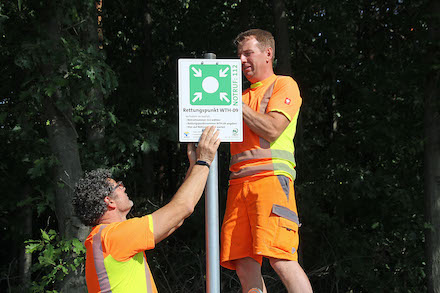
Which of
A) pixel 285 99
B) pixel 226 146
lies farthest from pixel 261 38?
pixel 226 146

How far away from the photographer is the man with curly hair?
256 centimetres

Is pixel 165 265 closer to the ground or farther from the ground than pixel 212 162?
closer to the ground

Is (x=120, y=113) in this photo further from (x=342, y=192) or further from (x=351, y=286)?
(x=351, y=286)

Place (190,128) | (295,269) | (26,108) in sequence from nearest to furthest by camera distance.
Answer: (190,128), (295,269), (26,108)

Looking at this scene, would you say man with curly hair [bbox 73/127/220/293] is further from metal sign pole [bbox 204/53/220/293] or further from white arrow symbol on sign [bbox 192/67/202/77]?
white arrow symbol on sign [bbox 192/67/202/77]

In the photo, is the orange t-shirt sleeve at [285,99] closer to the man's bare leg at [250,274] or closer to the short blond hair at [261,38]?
the short blond hair at [261,38]

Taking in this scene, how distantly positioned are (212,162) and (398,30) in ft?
20.3

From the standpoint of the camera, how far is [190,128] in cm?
267

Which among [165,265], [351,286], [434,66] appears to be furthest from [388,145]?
[165,265]

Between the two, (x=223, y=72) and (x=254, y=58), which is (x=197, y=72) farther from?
(x=254, y=58)

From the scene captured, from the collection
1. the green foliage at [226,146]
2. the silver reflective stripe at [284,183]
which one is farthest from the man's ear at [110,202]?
the green foliage at [226,146]

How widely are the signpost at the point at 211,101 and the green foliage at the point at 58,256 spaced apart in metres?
3.53

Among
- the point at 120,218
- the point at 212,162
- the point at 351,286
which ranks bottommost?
the point at 351,286

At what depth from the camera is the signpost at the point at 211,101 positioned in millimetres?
2678
